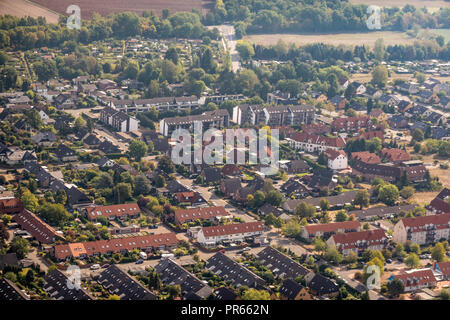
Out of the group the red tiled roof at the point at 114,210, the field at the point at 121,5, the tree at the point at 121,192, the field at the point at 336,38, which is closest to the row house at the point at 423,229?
the red tiled roof at the point at 114,210

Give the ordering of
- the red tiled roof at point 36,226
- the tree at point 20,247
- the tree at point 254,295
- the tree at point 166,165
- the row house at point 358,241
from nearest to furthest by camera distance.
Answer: the tree at point 254,295
the tree at point 20,247
the red tiled roof at point 36,226
the row house at point 358,241
the tree at point 166,165

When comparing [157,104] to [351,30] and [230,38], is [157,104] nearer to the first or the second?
[230,38]

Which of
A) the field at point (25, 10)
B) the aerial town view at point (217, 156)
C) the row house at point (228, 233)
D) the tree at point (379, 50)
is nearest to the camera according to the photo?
the aerial town view at point (217, 156)

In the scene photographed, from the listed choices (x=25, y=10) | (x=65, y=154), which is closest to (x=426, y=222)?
(x=65, y=154)

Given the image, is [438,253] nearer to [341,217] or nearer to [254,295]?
[341,217]

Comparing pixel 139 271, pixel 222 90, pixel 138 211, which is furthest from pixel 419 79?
pixel 139 271

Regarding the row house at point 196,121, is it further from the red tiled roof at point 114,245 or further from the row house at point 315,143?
the red tiled roof at point 114,245
